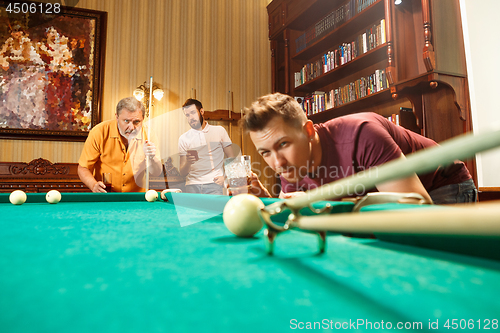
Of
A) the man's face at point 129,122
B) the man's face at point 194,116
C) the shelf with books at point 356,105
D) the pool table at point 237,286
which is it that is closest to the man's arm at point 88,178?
the man's face at point 129,122

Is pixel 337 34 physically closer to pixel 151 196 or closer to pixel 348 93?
pixel 348 93

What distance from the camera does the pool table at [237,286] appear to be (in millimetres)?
338

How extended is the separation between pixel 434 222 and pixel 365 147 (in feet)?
3.87

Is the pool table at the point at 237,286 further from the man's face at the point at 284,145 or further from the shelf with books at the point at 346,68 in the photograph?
the shelf with books at the point at 346,68

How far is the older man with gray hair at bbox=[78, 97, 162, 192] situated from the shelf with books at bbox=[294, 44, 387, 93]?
A: 85.3 inches

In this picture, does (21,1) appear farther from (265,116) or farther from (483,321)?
Answer: (483,321)

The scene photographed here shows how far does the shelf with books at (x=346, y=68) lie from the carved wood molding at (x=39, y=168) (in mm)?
3294

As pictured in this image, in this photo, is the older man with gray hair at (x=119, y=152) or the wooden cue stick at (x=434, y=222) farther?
the older man with gray hair at (x=119, y=152)

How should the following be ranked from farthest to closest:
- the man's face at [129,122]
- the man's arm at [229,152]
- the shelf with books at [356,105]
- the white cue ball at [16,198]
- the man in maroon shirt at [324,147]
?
the man's arm at [229,152], the shelf with books at [356,105], the man's face at [129,122], the white cue ball at [16,198], the man in maroon shirt at [324,147]

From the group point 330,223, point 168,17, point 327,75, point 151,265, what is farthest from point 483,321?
point 168,17

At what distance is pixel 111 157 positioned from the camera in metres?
3.20

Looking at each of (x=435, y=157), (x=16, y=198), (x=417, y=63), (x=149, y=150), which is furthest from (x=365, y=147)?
(x=149, y=150)

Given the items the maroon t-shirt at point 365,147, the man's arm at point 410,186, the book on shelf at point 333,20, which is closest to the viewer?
the man's arm at point 410,186

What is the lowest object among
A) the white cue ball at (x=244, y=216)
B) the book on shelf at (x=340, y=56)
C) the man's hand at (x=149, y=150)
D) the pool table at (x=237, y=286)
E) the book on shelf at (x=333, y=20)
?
the pool table at (x=237, y=286)
